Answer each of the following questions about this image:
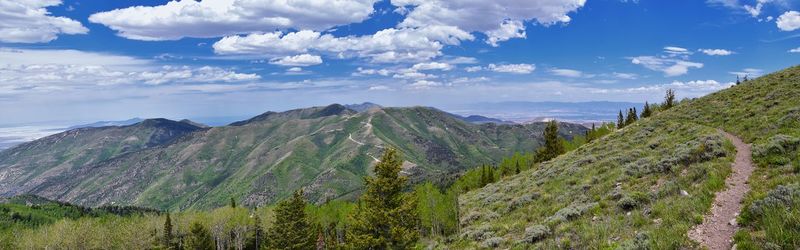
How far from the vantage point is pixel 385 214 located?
115 feet

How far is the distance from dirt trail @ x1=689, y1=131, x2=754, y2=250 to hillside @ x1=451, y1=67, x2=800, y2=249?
0.34 meters

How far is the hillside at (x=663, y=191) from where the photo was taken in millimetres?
15758

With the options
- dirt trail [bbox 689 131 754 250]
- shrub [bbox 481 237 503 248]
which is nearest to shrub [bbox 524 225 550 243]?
shrub [bbox 481 237 503 248]

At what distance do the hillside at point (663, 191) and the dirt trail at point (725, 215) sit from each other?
339mm

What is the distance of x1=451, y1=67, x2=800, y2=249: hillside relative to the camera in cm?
1576

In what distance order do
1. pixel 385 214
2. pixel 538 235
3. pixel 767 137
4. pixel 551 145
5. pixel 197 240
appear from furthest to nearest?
pixel 551 145 → pixel 197 240 → pixel 385 214 → pixel 767 137 → pixel 538 235

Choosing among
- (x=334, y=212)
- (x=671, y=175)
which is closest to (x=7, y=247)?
(x=334, y=212)

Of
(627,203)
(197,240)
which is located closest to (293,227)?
(197,240)

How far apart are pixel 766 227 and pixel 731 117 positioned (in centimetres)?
3724

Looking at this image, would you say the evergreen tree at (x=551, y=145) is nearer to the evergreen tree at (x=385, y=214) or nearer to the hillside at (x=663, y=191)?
the hillside at (x=663, y=191)

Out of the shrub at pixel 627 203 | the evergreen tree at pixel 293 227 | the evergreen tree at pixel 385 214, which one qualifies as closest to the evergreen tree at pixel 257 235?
the evergreen tree at pixel 293 227

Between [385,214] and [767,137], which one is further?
[385,214]

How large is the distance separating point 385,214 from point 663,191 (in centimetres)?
1931

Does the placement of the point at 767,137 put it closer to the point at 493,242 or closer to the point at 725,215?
the point at 725,215
